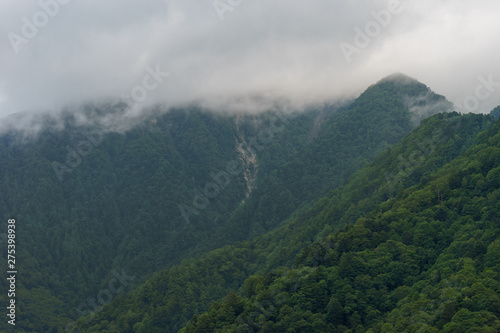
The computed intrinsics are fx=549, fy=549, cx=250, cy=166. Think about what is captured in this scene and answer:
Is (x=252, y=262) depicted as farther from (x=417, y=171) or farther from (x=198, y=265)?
(x=417, y=171)

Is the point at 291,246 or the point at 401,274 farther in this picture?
the point at 291,246

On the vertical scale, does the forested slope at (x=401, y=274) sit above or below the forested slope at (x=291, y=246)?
below

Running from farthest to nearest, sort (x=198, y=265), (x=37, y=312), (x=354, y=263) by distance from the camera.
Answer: (x=37, y=312) → (x=198, y=265) → (x=354, y=263)

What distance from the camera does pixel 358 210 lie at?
131125mm

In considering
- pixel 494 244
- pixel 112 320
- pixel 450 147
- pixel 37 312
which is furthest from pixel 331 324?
pixel 37 312

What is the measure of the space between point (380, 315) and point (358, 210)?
5421cm

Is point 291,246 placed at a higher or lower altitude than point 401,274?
higher

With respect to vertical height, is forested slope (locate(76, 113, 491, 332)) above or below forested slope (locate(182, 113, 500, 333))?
above

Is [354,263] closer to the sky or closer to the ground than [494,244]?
closer to the sky

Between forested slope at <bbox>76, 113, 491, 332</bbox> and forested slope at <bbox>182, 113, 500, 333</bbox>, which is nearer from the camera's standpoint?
forested slope at <bbox>182, 113, 500, 333</bbox>

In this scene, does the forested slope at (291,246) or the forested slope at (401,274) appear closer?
the forested slope at (401,274)

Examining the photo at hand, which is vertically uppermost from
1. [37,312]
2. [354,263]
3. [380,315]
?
[37,312]

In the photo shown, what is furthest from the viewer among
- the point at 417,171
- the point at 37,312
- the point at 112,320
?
the point at 37,312

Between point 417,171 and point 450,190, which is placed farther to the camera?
point 417,171
